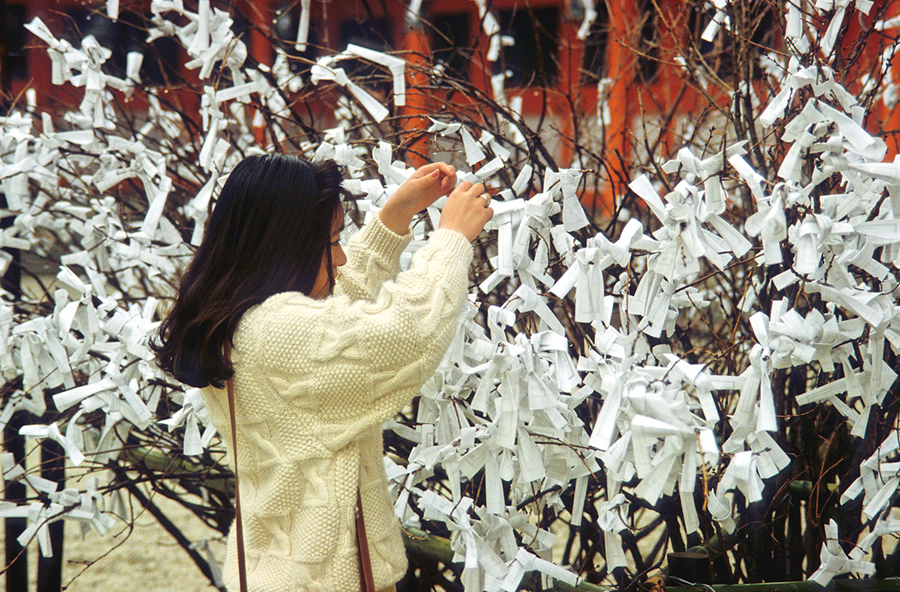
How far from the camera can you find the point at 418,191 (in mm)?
1596

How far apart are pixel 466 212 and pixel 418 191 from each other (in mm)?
109

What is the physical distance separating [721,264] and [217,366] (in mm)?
950

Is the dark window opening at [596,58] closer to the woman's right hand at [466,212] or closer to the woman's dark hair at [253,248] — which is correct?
the woman's right hand at [466,212]

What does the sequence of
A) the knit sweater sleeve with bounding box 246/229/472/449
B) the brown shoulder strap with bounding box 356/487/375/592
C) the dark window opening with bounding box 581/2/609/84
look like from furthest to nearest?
the dark window opening with bounding box 581/2/609/84 < the brown shoulder strap with bounding box 356/487/375/592 < the knit sweater sleeve with bounding box 246/229/472/449

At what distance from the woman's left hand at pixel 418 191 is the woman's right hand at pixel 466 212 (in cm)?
5

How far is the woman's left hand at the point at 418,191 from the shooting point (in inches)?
62.1

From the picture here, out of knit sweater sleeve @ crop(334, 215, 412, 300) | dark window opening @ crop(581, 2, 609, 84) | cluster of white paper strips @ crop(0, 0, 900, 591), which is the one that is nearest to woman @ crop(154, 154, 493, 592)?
knit sweater sleeve @ crop(334, 215, 412, 300)

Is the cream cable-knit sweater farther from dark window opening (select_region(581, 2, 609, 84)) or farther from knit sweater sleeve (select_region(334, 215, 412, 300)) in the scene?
dark window opening (select_region(581, 2, 609, 84))

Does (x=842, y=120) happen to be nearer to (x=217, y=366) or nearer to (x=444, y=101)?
(x=444, y=101)

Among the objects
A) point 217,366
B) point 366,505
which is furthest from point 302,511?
point 217,366

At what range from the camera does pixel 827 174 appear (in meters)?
1.63

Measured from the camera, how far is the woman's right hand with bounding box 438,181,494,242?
5.06ft

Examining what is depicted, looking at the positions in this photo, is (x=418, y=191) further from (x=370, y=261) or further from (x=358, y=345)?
(x=358, y=345)

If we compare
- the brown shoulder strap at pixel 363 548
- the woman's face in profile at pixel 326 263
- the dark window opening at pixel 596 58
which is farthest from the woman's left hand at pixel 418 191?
the dark window opening at pixel 596 58
